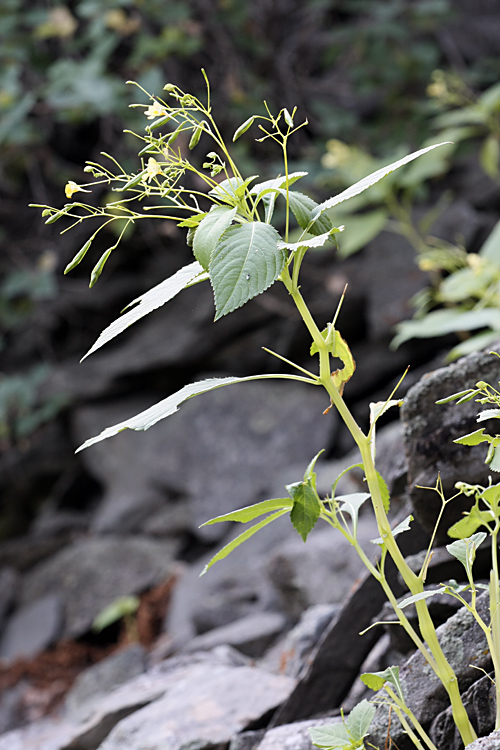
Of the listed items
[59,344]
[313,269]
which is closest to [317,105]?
[313,269]

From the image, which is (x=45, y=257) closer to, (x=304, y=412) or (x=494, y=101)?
(x=304, y=412)

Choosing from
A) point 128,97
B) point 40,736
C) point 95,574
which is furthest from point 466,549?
point 128,97

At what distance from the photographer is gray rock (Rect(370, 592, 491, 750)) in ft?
3.17

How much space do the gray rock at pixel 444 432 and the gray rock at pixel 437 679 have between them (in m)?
0.21

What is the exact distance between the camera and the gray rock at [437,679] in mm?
967

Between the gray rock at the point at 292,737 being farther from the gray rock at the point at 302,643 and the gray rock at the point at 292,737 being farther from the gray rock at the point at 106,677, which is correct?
the gray rock at the point at 106,677

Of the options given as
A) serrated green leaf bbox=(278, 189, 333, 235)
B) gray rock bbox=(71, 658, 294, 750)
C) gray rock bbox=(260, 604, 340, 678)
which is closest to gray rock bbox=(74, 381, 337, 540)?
gray rock bbox=(260, 604, 340, 678)

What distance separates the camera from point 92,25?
395 centimetres

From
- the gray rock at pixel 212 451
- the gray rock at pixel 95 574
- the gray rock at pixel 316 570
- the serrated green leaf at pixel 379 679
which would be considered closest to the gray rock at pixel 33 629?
the gray rock at pixel 95 574

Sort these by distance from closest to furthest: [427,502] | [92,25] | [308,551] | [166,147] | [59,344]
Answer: [166,147]
[427,502]
[308,551]
[92,25]
[59,344]

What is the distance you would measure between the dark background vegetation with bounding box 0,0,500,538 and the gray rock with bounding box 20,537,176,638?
782 mm

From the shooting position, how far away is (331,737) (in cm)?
82

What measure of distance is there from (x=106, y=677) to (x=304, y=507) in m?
2.39

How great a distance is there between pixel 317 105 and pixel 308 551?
312 centimetres
